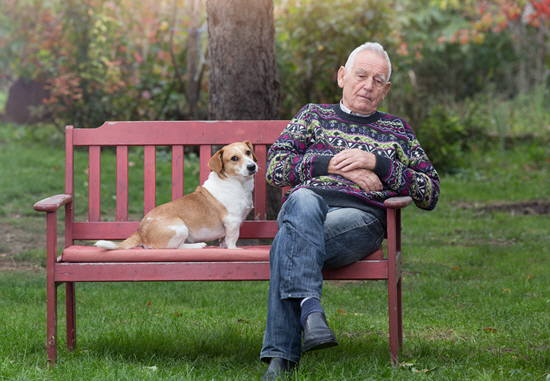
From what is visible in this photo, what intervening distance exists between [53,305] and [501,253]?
4136 millimetres

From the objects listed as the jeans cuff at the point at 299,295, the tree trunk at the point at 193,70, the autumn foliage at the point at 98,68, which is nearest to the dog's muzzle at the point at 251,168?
the jeans cuff at the point at 299,295

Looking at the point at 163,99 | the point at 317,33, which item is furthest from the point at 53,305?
the point at 163,99

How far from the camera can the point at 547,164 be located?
11.0m

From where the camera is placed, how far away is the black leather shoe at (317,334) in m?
2.44

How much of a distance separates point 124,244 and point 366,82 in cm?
152

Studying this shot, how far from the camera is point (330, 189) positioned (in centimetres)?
307

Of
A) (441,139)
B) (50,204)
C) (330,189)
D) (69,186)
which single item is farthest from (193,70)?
(50,204)

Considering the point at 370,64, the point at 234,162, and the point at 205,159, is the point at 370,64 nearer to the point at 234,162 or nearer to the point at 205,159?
the point at 234,162

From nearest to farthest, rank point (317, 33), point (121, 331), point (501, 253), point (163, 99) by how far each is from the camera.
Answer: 1. point (121, 331)
2. point (501, 253)
3. point (317, 33)
4. point (163, 99)

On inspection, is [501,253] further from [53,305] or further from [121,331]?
[53,305]

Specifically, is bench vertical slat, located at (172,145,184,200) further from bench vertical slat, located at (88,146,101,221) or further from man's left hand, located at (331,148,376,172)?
man's left hand, located at (331,148,376,172)

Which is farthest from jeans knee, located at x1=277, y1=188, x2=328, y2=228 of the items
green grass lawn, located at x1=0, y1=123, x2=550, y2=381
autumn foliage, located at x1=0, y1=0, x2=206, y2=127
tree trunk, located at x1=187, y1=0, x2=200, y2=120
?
autumn foliage, located at x1=0, y1=0, x2=206, y2=127

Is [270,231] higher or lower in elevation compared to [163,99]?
lower

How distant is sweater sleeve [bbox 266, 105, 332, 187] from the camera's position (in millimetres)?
3084
